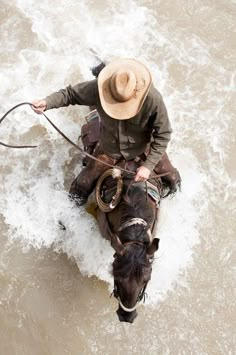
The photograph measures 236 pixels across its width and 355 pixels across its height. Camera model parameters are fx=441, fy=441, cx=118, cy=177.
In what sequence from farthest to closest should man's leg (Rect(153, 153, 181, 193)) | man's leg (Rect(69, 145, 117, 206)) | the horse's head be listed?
man's leg (Rect(153, 153, 181, 193)) → man's leg (Rect(69, 145, 117, 206)) → the horse's head

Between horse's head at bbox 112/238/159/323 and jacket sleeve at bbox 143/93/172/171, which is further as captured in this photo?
jacket sleeve at bbox 143/93/172/171

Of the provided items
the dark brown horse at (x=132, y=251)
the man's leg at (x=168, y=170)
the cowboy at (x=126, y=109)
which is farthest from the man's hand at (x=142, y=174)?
the man's leg at (x=168, y=170)

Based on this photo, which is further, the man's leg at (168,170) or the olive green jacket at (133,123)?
the man's leg at (168,170)

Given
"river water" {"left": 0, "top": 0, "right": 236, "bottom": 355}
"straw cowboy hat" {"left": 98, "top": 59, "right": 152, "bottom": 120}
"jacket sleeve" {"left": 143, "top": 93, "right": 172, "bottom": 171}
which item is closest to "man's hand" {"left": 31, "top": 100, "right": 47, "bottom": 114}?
"straw cowboy hat" {"left": 98, "top": 59, "right": 152, "bottom": 120}

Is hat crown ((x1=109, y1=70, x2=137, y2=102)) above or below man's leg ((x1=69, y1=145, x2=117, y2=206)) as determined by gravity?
above

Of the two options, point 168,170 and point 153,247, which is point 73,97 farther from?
point 153,247

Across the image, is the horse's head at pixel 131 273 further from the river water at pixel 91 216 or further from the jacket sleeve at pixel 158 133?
the river water at pixel 91 216

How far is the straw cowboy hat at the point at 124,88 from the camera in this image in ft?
11.0

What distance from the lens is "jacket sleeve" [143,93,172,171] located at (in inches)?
144

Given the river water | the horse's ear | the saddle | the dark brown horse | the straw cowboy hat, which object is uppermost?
the straw cowboy hat

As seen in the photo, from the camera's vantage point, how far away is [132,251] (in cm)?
336

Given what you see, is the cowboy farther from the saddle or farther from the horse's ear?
the horse's ear

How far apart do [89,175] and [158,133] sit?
45.3 inches

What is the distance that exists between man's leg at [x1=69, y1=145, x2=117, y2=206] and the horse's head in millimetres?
1262
